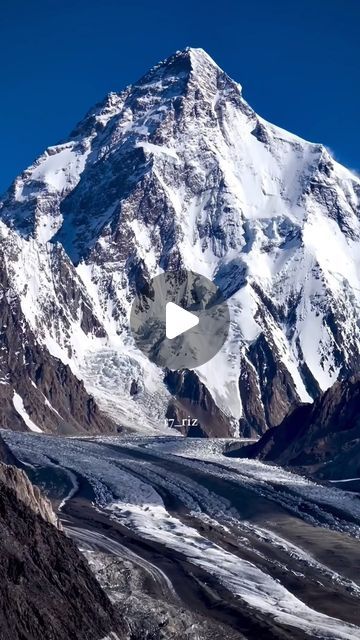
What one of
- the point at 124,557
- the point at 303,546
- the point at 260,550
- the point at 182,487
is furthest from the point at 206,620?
the point at 182,487

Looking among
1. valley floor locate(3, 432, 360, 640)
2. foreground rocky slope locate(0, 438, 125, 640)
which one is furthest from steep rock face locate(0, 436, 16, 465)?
foreground rocky slope locate(0, 438, 125, 640)

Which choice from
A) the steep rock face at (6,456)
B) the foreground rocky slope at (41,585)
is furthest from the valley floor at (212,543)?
the foreground rocky slope at (41,585)

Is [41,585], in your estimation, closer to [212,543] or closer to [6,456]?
[212,543]

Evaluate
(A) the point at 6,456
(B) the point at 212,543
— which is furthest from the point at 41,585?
(A) the point at 6,456

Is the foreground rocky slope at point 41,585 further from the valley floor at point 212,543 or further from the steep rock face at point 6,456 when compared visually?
the steep rock face at point 6,456

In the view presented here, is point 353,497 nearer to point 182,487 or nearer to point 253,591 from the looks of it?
point 182,487
